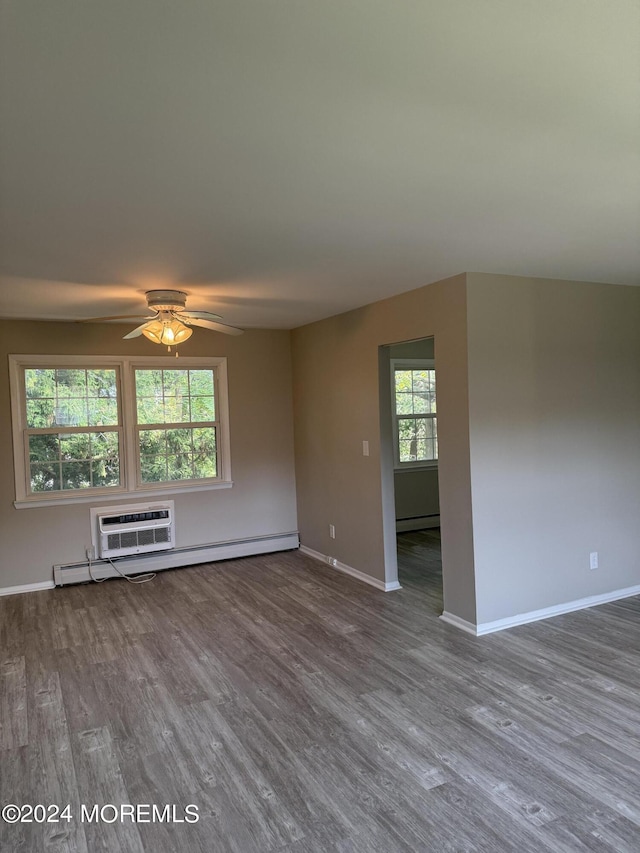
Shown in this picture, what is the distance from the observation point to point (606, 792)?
A: 224 centimetres

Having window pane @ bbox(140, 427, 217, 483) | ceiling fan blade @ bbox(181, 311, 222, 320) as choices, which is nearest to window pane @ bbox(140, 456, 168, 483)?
window pane @ bbox(140, 427, 217, 483)

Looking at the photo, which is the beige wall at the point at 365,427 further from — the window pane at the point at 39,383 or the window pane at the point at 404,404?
the window pane at the point at 39,383

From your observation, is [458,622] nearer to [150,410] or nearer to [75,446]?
[150,410]

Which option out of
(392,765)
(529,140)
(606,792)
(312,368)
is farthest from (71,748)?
(312,368)

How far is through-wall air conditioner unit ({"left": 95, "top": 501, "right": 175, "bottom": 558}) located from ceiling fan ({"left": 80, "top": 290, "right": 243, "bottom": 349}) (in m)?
2.15

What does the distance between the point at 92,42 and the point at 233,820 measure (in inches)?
100

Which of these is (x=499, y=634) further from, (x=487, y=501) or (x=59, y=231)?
(x=59, y=231)

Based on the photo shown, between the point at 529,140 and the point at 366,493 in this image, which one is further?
the point at 366,493

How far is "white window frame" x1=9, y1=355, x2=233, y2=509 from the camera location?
5035 millimetres

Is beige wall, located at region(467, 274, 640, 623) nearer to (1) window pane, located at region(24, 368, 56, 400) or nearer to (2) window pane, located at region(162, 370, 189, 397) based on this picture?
(2) window pane, located at region(162, 370, 189, 397)

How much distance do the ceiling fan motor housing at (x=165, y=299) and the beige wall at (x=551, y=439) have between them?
199cm

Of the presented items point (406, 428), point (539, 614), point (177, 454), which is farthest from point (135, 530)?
point (539, 614)

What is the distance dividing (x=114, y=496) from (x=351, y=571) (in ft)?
7.85

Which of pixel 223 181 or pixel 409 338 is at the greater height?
pixel 223 181
